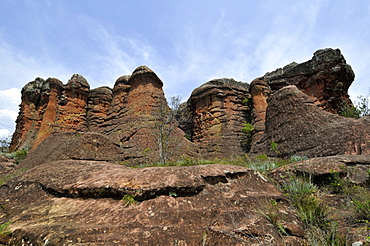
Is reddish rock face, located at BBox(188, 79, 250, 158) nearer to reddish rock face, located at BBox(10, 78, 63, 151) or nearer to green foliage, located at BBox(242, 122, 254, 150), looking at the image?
green foliage, located at BBox(242, 122, 254, 150)

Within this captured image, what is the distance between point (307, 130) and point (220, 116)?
44.2ft

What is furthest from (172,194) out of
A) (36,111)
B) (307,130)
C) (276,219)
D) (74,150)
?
(36,111)

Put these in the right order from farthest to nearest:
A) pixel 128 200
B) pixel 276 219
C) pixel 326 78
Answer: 1. pixel 326 78
2. pixel 128 200
3. pixel 276 219

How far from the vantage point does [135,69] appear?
885 inches

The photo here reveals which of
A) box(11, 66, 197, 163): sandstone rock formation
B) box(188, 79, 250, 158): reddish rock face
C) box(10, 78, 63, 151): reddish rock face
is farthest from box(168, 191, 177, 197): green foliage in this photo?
box(10, 78, 63, 151): reddish rock face

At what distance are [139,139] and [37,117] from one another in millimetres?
17132

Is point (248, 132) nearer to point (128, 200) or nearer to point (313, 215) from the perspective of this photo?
point (313, 215)

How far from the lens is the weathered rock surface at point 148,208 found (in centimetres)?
263

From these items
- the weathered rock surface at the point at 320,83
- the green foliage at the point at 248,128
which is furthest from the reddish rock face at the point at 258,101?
the green foliage at the point at 248,128

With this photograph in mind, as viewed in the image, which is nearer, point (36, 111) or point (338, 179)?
point (338, 179)

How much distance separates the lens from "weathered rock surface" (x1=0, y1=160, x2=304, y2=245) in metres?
2.63

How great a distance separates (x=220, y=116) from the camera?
2241 centimetres

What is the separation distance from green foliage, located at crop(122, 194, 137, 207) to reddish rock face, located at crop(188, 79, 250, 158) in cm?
1668

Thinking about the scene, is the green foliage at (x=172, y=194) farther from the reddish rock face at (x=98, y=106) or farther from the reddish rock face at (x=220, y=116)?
the reddish rock face at (x=98, y=106)
